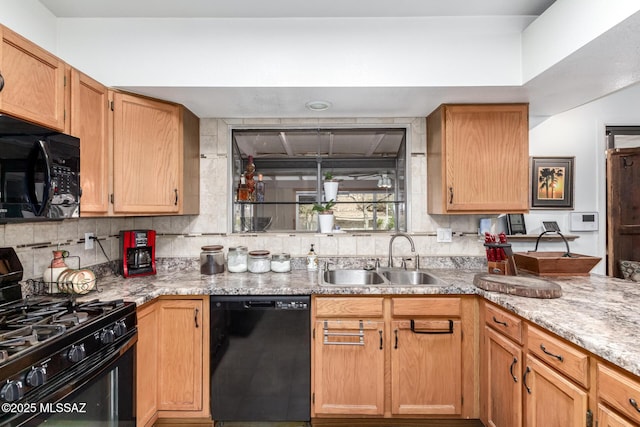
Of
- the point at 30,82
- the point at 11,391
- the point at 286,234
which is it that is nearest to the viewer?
the point at 11,391

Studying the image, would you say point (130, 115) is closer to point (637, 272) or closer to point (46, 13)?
point (46, 13)

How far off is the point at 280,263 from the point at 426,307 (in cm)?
109

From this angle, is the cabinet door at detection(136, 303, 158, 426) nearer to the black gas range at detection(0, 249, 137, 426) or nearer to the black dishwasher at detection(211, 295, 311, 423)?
the black gas range at detection(0, 249, 137, 426)

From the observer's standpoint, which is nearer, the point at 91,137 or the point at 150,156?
the point at 91,137

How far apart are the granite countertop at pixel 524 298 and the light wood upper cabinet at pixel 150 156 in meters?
0.51

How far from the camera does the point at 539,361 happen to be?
1.41 m

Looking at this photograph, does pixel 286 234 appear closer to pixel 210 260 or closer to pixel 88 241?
pixel 210 260

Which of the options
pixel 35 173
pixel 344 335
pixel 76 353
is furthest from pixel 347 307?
pixel 35 173

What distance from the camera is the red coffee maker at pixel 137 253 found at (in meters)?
2.24

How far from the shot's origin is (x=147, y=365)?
1.86m

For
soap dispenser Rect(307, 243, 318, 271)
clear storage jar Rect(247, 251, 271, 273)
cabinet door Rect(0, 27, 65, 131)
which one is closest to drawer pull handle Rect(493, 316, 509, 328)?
soap dispenser Rect(307, 243, 318, 271)

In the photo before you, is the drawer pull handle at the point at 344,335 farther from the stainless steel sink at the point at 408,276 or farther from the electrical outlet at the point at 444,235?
the electrical outlet at the point at 444,235

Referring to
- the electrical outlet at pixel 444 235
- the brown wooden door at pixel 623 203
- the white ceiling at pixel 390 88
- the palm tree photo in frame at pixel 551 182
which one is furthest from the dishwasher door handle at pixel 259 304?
the brown wooden door at pixel 623 203

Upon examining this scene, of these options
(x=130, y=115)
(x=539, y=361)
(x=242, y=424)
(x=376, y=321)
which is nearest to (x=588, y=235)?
(x=539, y=361)
